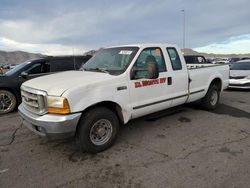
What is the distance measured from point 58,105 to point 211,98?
4663 mm

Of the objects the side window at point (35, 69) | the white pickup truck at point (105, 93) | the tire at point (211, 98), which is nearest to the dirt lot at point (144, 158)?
the white pickup truck at point (105, 93)

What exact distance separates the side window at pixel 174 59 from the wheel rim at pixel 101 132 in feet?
6.88

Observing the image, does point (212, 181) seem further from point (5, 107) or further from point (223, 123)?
point (5, 107)

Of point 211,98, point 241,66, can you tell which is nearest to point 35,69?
point 211,98

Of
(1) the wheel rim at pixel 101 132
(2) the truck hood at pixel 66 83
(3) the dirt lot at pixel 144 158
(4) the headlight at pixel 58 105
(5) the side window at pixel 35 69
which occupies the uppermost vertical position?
(5) the side window at pixel 35 69

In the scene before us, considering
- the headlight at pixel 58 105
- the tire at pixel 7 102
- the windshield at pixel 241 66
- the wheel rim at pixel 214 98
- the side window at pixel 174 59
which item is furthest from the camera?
the windshield at pixel 241 66

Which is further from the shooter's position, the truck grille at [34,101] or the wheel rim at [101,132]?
the wheel rim at [101,132]

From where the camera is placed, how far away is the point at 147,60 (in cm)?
403

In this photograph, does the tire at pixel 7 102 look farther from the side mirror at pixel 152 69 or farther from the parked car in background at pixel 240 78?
the parked car in background at pixel 240 78

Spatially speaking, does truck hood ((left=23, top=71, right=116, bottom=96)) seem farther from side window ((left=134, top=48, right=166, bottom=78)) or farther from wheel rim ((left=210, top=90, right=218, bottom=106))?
wheel rim ((left=210, top=90, right=218, bottom=106))

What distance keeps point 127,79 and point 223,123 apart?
2.83 metres

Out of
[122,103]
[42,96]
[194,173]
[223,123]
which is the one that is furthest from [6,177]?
[223,123]

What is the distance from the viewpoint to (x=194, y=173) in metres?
2.89

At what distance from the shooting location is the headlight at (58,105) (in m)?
2.99
